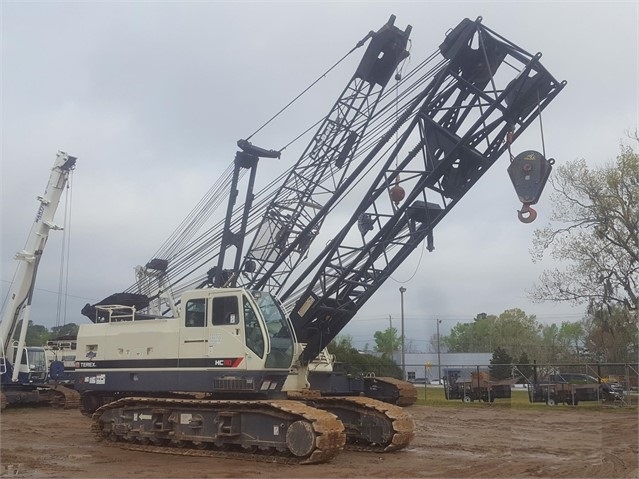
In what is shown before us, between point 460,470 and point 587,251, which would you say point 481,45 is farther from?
point 587,251

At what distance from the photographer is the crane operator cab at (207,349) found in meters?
12.1

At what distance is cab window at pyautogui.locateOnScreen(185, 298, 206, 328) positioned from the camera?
12781 millimetres

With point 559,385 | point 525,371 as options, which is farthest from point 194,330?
point 525,371

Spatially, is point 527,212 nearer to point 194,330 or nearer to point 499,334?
point 194,330

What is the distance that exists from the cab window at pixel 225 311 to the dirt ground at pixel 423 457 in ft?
8.08

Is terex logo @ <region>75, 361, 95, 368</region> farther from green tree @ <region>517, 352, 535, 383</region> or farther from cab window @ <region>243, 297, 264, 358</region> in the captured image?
green tree @ <region>517, 352, 535, 383</region>

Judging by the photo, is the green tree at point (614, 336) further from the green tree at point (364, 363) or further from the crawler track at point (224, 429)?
the crawler track at point (224, 429)

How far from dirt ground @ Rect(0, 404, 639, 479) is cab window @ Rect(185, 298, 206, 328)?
2.45m

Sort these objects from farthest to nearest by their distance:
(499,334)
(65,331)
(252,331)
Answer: (499,334)
(65,331)
(252,331)

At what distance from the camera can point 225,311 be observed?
1252 centimetres

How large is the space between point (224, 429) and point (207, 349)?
1506mm

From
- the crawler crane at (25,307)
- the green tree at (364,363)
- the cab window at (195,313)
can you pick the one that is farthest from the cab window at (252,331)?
the green tree at (364,363)

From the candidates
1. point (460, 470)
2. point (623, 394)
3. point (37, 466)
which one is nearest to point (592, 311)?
point (623, 394)

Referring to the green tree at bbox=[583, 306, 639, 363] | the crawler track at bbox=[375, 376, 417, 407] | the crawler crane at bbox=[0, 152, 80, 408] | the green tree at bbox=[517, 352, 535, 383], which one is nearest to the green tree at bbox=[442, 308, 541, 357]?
the green tree at bbox=[583, 306, 639, 363]
